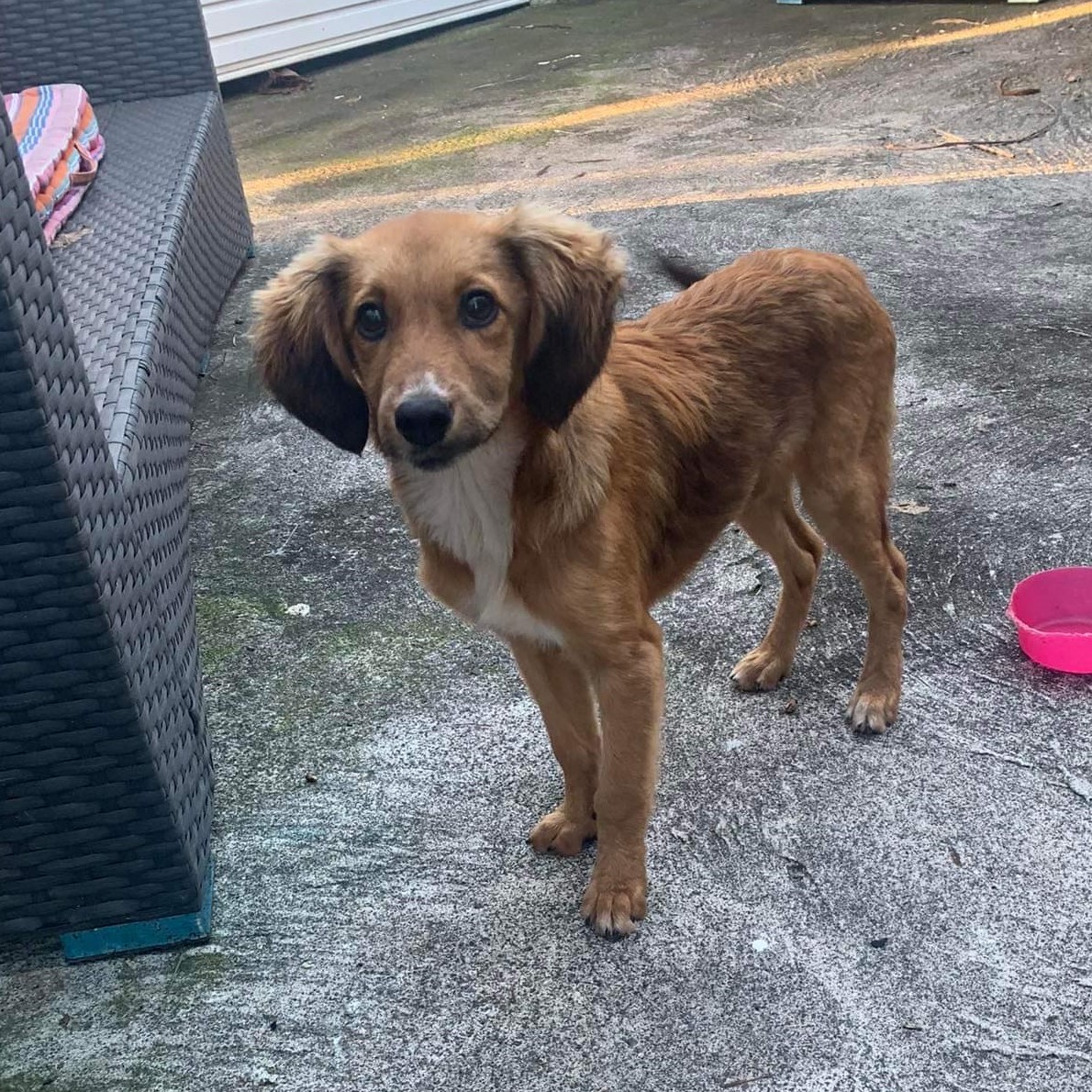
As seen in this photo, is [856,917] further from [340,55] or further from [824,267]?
[340,55]

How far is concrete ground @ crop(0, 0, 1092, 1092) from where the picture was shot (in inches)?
92.6

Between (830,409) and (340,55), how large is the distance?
8.25 meters

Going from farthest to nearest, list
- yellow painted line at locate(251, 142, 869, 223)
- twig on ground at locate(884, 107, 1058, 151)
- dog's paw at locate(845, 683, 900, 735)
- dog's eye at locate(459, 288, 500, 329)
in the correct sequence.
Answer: yellow painted line at locate(251, 142, 869, 223), twig on ground at locate(884, 107, 1058, 151), dog's paw at locate(845, 683, 900, 735), dog's eye at locate(459, 288, 500, 329)

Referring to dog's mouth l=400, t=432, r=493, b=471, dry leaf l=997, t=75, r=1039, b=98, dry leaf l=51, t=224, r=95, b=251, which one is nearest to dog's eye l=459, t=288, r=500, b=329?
dog's mouth l=400, t=432, r=493, b=471

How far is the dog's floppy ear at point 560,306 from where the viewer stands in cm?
246

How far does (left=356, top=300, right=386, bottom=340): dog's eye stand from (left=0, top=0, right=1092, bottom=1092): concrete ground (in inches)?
45.8

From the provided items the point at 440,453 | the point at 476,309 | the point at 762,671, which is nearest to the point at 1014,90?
the point at 762,671

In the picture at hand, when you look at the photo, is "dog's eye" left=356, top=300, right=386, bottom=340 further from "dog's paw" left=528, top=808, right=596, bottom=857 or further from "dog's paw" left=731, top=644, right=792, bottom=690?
"dog's paw" left=731, top=644, right=792, bottom=690

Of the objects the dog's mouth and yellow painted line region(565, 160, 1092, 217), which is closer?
the dog's mouth

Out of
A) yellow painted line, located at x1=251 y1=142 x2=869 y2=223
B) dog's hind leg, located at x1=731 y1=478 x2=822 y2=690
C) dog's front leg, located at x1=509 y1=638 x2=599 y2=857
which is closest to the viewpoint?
dog's front leg, located at x1=509 y1=638 x2=599 y2=857

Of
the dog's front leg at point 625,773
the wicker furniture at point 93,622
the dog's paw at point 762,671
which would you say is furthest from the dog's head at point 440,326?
the dog's paw at point 762,671

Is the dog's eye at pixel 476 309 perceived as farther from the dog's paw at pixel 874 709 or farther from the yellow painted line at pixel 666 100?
the yellow painted line at pixel 666 100

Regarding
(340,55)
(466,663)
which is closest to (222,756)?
(466,663)

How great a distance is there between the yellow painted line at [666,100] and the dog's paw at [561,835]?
5206 millimetres
